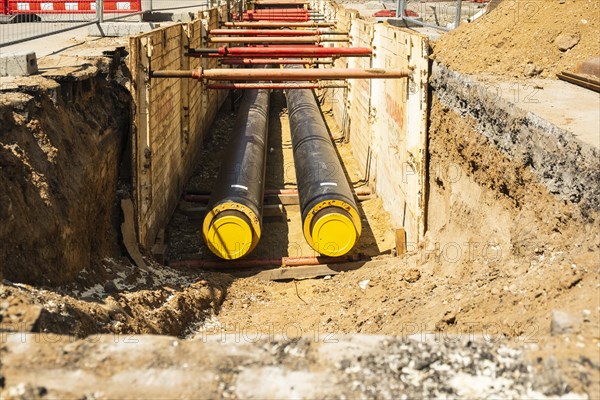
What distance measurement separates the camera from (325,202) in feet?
25.4

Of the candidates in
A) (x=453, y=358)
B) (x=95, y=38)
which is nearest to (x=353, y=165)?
(x=95, y=38)

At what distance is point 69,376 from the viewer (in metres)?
2.95

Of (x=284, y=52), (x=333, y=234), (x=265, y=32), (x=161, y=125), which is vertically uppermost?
(x=265, y=32)

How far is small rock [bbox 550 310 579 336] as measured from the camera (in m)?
3.32

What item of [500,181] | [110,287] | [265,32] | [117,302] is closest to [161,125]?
[110,287]

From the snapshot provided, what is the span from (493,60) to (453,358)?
501 centimetres

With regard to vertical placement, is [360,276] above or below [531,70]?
below

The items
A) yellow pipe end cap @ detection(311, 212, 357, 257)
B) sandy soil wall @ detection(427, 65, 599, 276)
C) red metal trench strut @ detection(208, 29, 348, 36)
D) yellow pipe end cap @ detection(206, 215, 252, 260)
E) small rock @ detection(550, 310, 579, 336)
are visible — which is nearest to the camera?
small rock @ detection(550, 310, 579, 336)

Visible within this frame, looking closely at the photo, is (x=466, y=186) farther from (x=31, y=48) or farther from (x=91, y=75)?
(x=31, y=48)

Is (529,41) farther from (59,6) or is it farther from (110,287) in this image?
(59,6)

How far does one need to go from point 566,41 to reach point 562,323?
4.87m

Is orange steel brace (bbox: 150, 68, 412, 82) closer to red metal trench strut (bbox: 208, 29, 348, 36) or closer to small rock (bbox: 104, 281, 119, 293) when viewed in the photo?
small rock (bbox: 104, 281, 119, 293)

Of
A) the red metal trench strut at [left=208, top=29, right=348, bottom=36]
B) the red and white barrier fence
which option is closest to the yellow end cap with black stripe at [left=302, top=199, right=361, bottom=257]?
the red metal trench strut at [left=208, top=29, right=348, bottom=36]

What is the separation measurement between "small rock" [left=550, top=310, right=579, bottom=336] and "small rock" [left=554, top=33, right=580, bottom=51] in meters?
4.70
